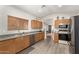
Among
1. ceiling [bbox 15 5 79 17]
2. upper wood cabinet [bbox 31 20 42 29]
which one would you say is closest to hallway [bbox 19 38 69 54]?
upper wood cabinet [bbox 31 20 42 29]

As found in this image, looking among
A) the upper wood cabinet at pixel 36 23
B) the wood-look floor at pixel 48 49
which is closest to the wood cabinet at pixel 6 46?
the wood-look floor at pixel 48 49

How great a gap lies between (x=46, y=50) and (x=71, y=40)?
0.57 m

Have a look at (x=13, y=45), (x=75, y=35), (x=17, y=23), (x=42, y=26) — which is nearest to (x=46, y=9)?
(x=42, y=26)

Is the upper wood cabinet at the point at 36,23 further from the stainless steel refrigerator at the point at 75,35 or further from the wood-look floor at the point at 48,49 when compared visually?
the stainless steel refrigerator at the point at 75,35

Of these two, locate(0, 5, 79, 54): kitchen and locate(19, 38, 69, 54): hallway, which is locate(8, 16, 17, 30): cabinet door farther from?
locate(19, 38, 69, 54): hallway

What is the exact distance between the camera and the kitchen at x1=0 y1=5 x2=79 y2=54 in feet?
5.39

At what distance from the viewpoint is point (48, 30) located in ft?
6.08

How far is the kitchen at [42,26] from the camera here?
5.39 feet

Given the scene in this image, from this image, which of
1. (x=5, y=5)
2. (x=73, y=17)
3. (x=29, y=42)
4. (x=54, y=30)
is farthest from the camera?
(x=29, y=42)

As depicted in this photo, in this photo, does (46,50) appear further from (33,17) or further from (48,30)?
(33,17)

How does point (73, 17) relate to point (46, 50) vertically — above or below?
above

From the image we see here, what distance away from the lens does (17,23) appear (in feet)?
5.77

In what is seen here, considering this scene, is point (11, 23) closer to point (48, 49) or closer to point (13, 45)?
point (13, 45)

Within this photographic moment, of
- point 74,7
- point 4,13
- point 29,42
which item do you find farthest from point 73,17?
point 4,13
